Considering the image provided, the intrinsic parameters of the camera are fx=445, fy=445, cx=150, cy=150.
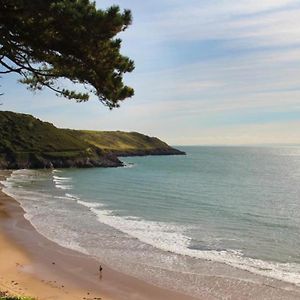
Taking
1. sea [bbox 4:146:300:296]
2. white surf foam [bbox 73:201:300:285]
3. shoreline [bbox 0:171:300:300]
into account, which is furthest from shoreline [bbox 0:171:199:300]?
white surf foam [bbox 73:201:300:285]

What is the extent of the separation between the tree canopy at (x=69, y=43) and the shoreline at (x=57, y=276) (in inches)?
332

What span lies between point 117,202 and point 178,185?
76.1 ft

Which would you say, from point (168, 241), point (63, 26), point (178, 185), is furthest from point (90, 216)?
point (178, 185)

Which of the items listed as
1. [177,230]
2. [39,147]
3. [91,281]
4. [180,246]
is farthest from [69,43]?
[39,147]

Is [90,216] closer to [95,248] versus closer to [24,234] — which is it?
[24,234]

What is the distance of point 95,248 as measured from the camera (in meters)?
27.8

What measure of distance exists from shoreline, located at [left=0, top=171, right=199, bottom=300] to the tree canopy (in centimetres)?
843

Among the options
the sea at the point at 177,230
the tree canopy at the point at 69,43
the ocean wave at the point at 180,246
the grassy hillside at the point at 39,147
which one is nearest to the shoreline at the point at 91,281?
the sea at the point at 177,230

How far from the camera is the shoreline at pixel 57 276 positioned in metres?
19.0

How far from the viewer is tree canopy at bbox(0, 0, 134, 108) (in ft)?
40.4

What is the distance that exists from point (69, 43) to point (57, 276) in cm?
1233

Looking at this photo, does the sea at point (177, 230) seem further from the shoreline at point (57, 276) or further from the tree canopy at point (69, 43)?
the tree canopy at point (69, 43)

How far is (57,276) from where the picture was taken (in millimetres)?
21734

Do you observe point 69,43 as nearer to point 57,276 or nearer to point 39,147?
point 57,276
